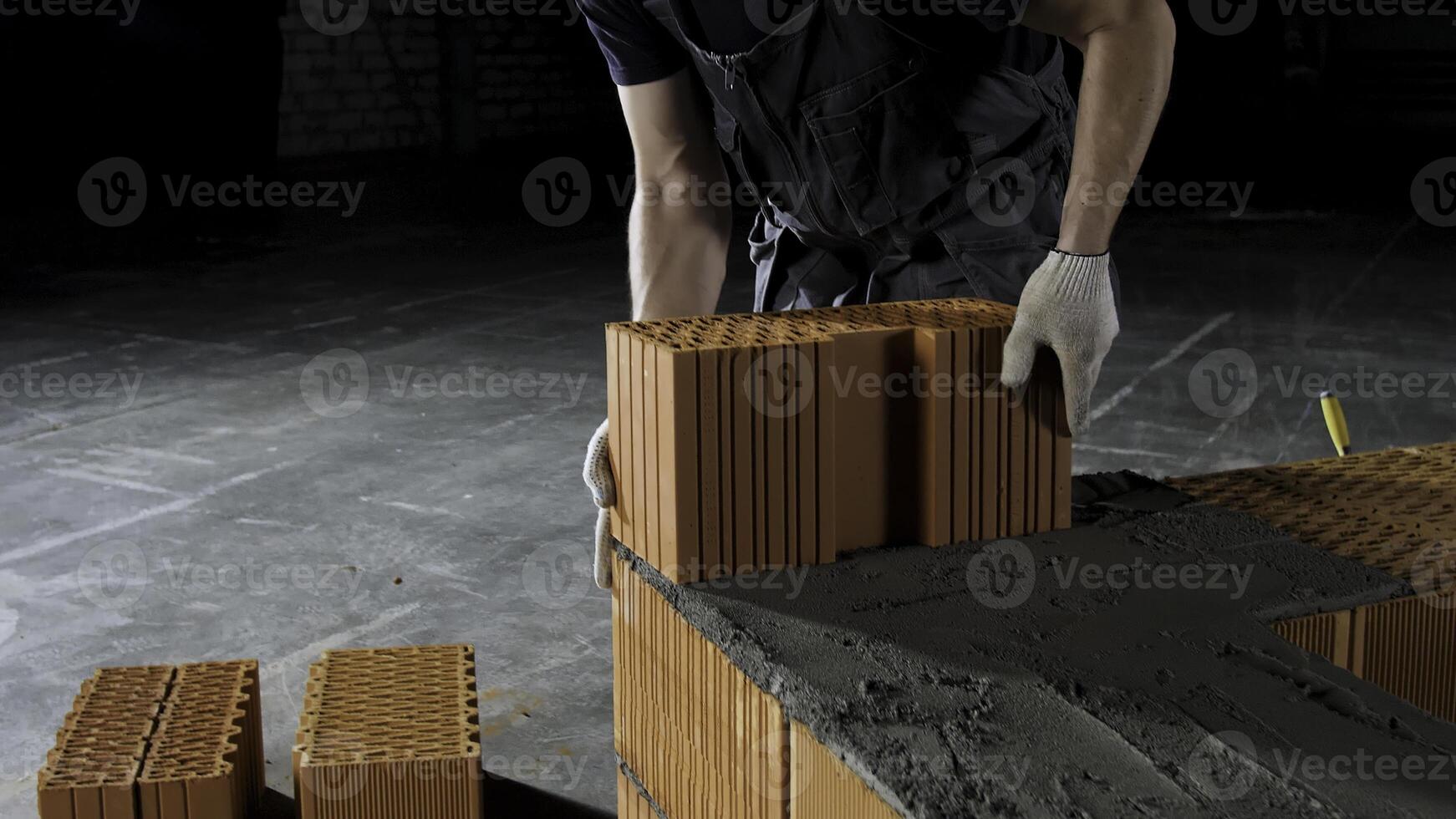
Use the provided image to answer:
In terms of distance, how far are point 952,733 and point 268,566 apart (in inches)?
125

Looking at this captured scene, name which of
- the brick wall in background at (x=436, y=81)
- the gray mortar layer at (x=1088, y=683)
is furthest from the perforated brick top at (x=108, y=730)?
the brick wall in background at (x=436, y=81)

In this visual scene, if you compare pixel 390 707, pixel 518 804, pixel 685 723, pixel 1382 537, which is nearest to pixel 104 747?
A: pixel 390 707

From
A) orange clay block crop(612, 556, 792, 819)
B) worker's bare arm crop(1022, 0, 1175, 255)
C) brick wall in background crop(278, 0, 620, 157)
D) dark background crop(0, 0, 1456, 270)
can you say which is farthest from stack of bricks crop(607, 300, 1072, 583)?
brick wall in background crop(278, 0, 620, 157)

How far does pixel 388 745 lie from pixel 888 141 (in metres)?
1.46

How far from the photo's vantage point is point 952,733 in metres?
1.48

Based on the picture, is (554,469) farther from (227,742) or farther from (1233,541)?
(1233,541)

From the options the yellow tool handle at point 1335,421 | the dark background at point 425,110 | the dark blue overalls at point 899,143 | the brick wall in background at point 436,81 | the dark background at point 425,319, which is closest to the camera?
the dark blue overalls at point 899,143

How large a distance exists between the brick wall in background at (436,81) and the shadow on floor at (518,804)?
1333 cm

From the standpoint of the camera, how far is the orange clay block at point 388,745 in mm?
2352

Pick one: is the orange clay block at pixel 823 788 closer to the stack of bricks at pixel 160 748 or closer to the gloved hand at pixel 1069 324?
the gloved hand at pixel 1069 324

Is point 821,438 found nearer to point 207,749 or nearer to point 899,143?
point 899,143

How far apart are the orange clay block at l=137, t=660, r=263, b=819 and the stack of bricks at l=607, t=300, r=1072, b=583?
2.94 feet

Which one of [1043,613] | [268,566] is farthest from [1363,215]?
[1043,613]

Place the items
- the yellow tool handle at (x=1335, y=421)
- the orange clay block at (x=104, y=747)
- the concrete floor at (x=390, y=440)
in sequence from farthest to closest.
Answer: 1. the concrete floor at (x=390, y=440)
2. the yellow tool handle at (x=1335, y=421)
3. the orange clay block at (x=104, y=747)
